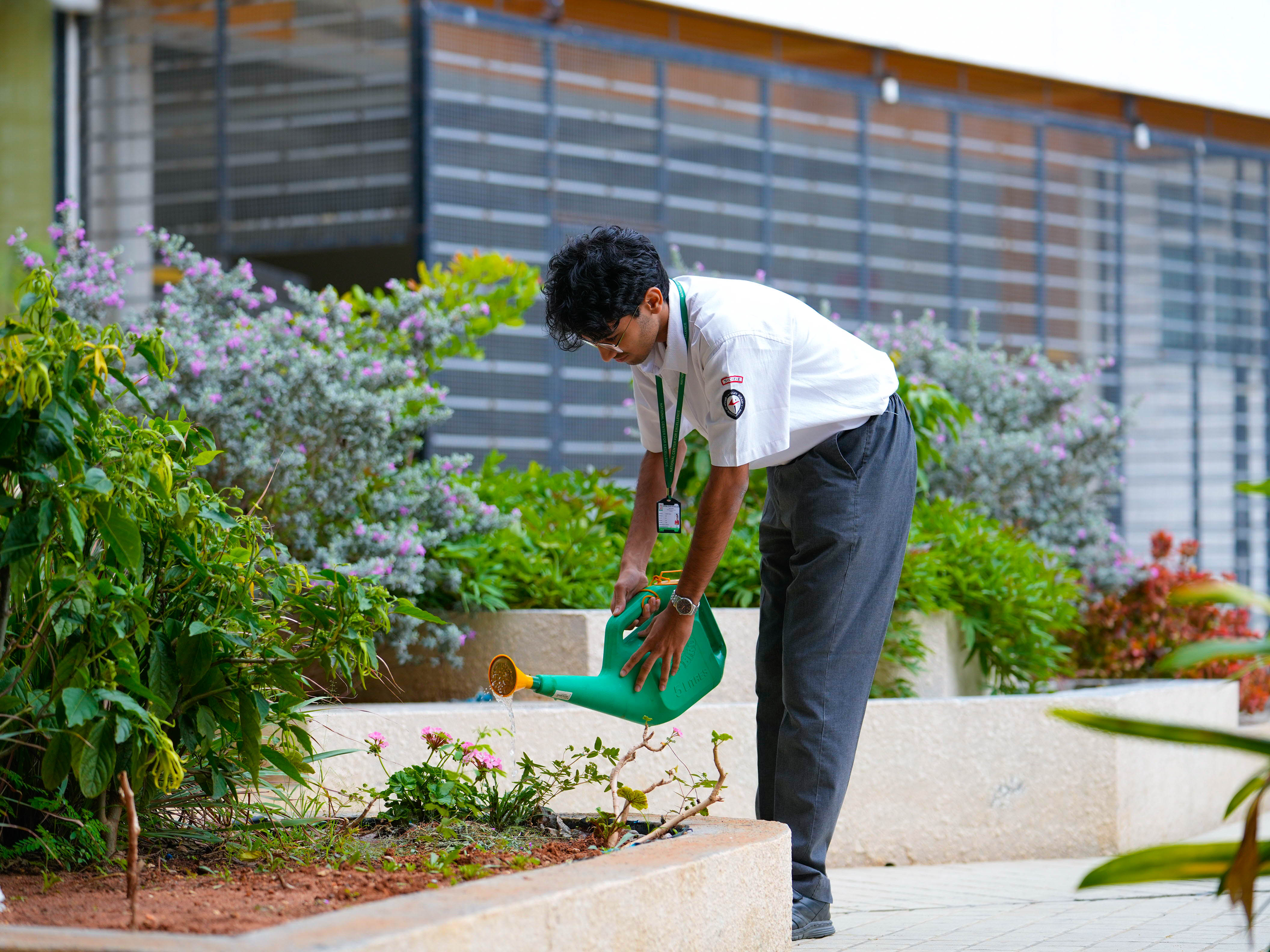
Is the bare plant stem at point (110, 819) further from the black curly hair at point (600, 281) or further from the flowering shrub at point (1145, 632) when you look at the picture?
the flowering shrub at point (1145, 632)

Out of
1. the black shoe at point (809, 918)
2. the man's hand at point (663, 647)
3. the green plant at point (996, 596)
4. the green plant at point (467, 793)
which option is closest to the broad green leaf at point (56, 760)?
the green plant at point (467, 793)

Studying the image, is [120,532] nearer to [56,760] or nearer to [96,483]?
[96,483]

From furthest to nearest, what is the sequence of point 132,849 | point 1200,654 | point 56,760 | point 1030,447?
1. point 1030,447
2. point 56,760
3. point 132,849
4. point 1200,654

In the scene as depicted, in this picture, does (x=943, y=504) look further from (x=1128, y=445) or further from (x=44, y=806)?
(x=44, y=806)

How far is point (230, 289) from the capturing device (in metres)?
4.55

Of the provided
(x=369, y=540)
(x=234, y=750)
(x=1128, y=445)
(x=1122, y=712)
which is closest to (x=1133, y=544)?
(x=1128, y=445)

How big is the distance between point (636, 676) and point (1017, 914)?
1332 mm

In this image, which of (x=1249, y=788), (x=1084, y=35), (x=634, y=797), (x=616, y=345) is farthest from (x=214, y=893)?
(x=1084, y=35)

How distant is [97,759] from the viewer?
1984 mm

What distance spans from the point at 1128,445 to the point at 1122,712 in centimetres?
314

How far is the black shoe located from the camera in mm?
2838

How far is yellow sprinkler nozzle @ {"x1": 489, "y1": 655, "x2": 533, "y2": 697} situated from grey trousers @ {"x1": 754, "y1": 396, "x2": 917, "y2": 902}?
0.68 metres

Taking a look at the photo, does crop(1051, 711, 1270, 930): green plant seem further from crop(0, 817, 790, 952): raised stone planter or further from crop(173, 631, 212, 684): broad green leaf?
crop(173, 631, 212, 684): broad green leaf

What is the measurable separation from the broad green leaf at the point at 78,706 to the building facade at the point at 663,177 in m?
4.43
